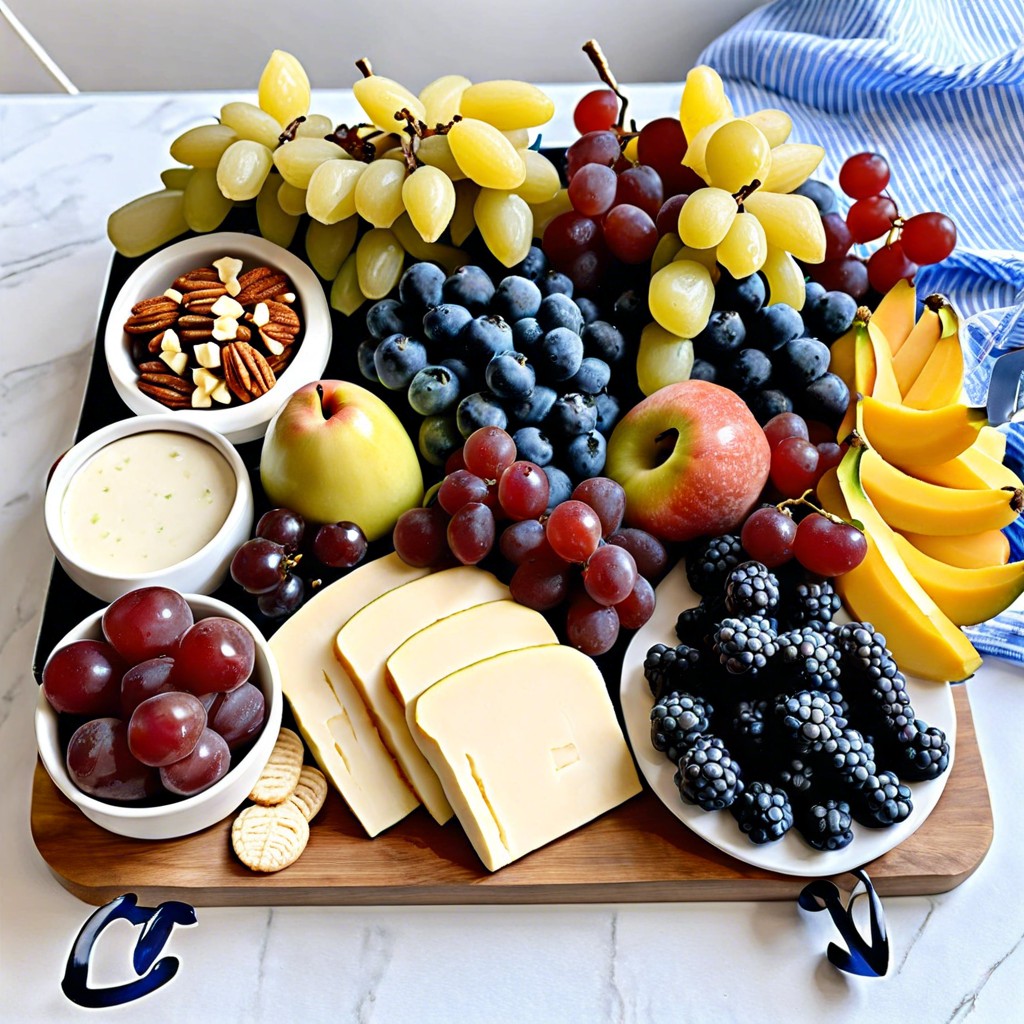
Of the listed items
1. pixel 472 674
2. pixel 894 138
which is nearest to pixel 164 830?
pixel 472 674

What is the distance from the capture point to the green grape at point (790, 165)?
1.03m

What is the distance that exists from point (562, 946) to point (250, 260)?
2.48 ft

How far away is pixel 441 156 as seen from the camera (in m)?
1.01

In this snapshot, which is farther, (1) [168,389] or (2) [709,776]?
(1) [168,389]

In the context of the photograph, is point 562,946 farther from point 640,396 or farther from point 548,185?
point 548,185

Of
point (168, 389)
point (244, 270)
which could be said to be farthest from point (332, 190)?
point (168, 389)

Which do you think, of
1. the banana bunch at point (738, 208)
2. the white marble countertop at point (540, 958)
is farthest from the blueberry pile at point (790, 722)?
the banana bunch at point (738, 208)

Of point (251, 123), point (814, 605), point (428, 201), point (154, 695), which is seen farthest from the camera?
point (251, 123)

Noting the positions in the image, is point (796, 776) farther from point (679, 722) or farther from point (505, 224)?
point (505, 224)

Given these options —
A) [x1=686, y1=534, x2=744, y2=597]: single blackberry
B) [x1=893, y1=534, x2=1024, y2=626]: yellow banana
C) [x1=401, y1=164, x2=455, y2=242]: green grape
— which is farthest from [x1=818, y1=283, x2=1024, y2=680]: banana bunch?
[x1=401, y1=164, x2=455, y2=242]: green grape

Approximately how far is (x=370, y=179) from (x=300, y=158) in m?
0.08

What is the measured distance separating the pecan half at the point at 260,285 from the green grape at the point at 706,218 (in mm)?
421

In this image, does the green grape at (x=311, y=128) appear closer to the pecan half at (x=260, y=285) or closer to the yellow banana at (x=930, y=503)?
the pecan half at (x=260, y=285)

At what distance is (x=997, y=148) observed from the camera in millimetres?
1328
